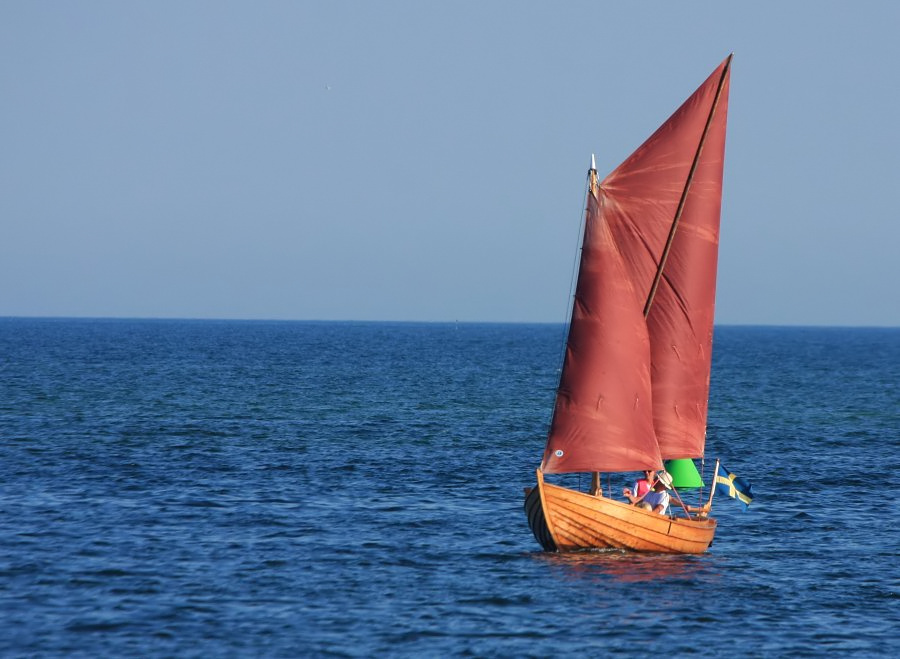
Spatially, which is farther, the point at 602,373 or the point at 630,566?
the point at 602,373

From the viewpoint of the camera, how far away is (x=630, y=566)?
108 feet

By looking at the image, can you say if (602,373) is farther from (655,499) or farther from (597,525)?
(597,525)

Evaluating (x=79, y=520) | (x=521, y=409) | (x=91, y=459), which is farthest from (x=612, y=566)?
(x=521, y=409)

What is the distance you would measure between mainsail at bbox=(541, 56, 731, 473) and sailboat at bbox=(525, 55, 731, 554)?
0.03 meters

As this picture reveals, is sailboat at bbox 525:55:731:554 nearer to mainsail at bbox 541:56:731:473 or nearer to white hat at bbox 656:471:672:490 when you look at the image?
mainsail at bbox 541:56:731:473

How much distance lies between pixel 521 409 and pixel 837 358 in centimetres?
12305

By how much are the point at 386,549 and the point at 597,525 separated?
6496 millimetres

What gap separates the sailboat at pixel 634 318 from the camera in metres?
33.6

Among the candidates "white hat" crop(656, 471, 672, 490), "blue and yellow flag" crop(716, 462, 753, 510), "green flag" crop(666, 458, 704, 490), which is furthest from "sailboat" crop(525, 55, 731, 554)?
"green flag" crop(666, 458, 704, 490)

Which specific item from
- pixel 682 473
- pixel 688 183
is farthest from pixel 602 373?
pixel 688 183

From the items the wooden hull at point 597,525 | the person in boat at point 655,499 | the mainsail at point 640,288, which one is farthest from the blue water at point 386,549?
the mainsail at point 640,288

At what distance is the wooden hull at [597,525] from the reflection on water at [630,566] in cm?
26

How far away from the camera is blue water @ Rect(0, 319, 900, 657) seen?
1056 inches

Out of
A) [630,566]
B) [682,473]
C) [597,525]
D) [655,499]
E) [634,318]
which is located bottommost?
[630,566]
